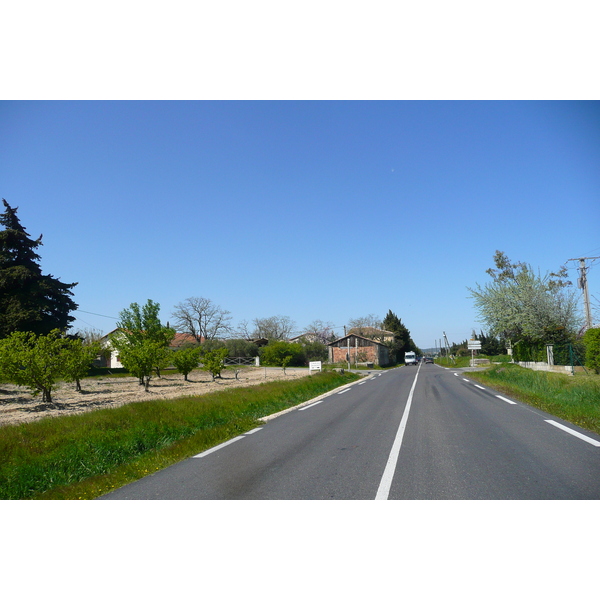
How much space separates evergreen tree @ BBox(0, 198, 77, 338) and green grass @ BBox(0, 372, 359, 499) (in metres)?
30.4

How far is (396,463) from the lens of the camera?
618 centimetres

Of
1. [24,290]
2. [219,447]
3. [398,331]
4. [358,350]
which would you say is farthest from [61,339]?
[398,331]

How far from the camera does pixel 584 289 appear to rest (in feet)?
96.0

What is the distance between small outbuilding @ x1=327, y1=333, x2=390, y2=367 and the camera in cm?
7494

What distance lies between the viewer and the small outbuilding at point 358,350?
74.9 metres

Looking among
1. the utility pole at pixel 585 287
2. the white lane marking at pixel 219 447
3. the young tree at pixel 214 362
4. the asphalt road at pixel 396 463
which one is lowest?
the white lane marking at pixel 219 447

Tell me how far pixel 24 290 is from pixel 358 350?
2027 inches

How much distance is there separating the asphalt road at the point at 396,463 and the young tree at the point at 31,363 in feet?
36.1

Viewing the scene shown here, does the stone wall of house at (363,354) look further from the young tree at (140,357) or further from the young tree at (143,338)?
the young tree at (140,357)

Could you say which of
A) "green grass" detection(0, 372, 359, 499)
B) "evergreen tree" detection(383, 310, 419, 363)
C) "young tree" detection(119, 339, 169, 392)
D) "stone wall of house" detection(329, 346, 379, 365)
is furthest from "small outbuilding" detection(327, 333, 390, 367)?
"green grass" detection(0, 372, 359, 499)

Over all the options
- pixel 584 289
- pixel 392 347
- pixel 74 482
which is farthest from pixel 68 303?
pixel 392 347

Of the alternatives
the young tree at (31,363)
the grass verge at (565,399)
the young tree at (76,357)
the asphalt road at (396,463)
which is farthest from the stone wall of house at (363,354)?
the asphalt road at (396,463)

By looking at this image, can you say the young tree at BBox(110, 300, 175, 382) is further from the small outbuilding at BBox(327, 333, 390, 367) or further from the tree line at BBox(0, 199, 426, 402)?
the small outbuilding at BBox(327, 333, 390, 367)
